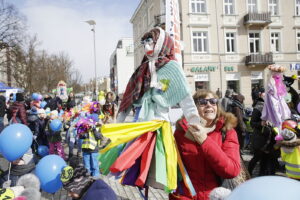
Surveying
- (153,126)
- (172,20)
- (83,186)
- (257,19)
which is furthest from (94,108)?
(257,19)

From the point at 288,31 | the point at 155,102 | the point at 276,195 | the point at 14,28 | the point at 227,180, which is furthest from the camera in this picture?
the point at 14,28

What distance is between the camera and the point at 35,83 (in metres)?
30.7

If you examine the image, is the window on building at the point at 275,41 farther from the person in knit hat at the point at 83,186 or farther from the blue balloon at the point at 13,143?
the person in knit hat at the point at 83,186

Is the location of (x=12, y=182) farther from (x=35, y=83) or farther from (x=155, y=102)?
(x=35, y=83)

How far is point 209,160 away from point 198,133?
0.19 meters

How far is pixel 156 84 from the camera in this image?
230cm

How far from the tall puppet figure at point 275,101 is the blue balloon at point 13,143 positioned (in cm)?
419

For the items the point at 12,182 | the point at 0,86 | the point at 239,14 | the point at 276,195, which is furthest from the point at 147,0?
the point at 276,195

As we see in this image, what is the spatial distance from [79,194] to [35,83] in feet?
102

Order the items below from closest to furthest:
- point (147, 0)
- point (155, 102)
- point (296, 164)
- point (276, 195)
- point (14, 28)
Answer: point (276, 195), point (155, 102), point (296, 164), point (14, 28), point (147, 0)

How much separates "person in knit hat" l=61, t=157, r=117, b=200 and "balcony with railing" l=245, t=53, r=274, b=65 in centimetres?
2253

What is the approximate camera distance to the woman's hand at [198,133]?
1731 millimetres

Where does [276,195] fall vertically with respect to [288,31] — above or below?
below

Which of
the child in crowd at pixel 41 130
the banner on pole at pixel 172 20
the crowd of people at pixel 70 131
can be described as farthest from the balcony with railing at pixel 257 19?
the child in crowd at pixel 41 130
